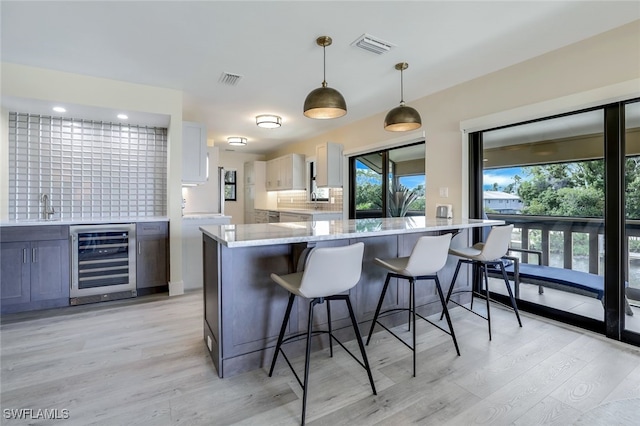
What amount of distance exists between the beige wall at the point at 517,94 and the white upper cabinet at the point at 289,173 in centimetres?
220

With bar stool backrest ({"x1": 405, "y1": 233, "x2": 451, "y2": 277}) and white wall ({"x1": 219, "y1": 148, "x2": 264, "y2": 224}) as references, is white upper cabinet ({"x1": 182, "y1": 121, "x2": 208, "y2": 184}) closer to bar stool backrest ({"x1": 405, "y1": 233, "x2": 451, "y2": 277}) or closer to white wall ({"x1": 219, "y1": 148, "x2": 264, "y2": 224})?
bar stool backrest ({"x1": 405, "y1": 233, "x2": 451, "y2": 277})

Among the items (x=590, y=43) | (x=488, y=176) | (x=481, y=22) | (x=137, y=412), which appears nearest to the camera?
(x=137, y=412)

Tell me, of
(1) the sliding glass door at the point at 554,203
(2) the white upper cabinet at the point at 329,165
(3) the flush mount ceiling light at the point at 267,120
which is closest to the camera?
(1) the sliding glass door at the point at 554,203

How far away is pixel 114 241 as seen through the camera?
3588 mm

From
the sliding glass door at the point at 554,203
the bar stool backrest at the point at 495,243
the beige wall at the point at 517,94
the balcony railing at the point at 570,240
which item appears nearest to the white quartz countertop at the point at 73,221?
the beige wall at the point at 517,94

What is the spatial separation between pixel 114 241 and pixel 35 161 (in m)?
1.41

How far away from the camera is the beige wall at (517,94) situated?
2.45 m

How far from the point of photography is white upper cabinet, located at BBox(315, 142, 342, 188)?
5559 mm

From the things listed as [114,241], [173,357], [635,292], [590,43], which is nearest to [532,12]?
[590,43]

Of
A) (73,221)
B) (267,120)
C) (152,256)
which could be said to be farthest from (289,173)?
(73,221)

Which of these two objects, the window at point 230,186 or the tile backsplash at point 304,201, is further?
the window at point 230,186

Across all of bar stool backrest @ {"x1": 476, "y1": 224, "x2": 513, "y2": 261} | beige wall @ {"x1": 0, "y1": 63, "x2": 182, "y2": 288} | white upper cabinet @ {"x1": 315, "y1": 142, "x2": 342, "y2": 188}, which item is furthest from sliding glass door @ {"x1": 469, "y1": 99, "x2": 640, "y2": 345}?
beige wall @ {"x1": 0, "y1": 63, "x2": 182, "y2": 288}

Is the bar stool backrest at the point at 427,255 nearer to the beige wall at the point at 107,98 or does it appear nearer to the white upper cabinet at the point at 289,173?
the beige wall at the point at 107,98

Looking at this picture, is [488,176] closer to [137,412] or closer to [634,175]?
[634,175]
